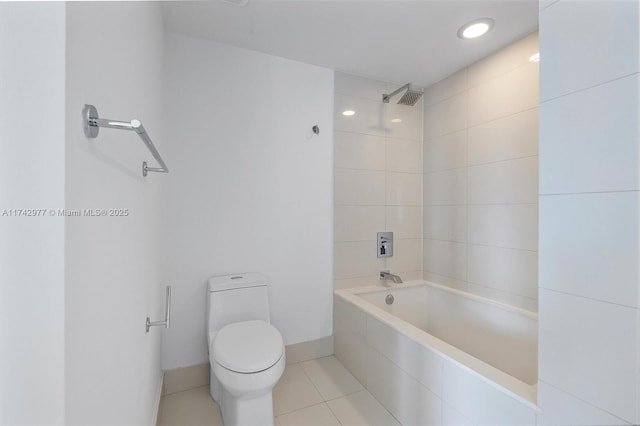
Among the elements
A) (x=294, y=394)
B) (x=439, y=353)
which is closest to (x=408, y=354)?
(x=439, y=353)

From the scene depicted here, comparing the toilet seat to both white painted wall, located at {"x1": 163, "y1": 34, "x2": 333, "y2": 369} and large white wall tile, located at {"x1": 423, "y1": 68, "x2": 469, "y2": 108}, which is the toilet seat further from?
large white wall tile, located at {"x1": 423, "y1": 68, "x2": 469, "y2": 108}

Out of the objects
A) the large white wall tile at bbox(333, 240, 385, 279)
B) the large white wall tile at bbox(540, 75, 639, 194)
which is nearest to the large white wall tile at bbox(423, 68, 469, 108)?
the large white wall tile at bbox(333, 240, 385, 279)

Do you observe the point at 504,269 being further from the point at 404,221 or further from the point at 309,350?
the point at 309,350

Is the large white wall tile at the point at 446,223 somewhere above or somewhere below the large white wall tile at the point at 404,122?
below

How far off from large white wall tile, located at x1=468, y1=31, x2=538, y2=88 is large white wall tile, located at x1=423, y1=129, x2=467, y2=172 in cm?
39

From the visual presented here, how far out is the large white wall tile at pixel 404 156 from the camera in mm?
2443

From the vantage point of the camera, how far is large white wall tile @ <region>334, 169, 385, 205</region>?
226 centimetres

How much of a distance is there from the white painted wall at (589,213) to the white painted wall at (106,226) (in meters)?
1.24

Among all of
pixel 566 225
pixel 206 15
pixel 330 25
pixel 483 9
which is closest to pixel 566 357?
pixel 566 225

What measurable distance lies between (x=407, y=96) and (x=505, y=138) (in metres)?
0.76

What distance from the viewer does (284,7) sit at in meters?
1.55

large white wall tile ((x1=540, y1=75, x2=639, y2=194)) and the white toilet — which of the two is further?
the white toilet

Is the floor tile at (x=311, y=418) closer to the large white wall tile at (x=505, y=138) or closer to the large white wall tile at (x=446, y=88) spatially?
the large white wall tile at (x=505, y=138)

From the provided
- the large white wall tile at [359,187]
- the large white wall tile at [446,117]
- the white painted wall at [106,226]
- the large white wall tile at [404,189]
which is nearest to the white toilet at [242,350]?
the white painted wall at [106,226]
